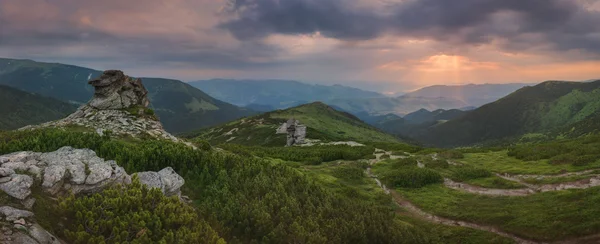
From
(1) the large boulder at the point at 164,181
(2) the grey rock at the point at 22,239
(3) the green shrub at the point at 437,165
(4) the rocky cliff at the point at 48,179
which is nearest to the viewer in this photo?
(2) the grey rock at the point at 22,239

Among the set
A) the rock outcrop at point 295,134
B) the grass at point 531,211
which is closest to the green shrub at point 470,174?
A: the grass at point 531,211

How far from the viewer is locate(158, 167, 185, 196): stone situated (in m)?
20.5

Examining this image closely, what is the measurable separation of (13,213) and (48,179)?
3562mm

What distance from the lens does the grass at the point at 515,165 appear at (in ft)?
Answer: 110

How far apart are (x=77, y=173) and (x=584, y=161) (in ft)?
149

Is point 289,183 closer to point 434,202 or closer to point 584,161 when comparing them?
point 434,202

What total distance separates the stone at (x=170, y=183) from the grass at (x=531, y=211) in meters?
20.8

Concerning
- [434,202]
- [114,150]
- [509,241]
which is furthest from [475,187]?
[114,150]

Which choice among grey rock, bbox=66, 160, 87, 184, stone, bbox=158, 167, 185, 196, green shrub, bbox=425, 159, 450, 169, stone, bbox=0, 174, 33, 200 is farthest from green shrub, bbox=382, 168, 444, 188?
stone, bbox=0, 174, 33, 200

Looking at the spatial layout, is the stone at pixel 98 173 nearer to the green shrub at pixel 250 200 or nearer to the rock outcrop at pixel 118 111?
the green shrub at pixel 250 200

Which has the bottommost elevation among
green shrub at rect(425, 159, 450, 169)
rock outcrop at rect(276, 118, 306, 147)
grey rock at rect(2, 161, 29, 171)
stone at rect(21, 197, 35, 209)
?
rock outcrop at rect(276, 118, 306, 147)

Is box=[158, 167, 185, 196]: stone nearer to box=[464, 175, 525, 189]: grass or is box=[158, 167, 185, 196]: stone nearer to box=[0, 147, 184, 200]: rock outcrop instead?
box=[0, 147, 184, 200]: rock outcrop

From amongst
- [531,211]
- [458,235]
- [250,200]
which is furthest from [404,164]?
[250,200]

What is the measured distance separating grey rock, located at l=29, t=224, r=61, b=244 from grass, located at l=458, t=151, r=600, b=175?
41.2 m
